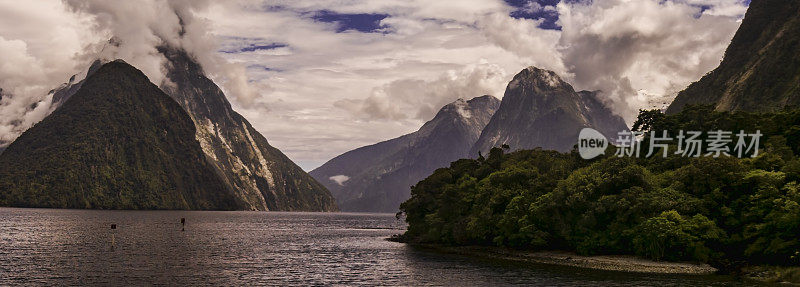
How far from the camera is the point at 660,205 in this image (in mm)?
98125

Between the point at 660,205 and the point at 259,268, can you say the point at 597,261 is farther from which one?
the point at 259,268

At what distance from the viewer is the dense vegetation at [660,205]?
9112 cm

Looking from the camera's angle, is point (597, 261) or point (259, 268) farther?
point (597, 261)

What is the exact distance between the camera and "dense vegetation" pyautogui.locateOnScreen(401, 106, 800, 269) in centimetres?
9112

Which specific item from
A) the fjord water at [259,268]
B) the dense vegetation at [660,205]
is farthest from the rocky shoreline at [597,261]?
the fjord water at [259,268]

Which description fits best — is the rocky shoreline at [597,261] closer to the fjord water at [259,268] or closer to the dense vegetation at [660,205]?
the dense vegetation at [660,205]

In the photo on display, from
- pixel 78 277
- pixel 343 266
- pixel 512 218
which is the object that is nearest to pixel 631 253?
pixel 512 218

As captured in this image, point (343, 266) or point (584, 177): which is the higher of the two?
point (584, 177)

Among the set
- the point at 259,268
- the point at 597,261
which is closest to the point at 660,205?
the point at 597,261

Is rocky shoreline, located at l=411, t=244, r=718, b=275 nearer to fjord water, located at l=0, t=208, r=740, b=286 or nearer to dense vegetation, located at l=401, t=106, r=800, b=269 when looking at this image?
dense vegetation, located at l=401, t=106, r=800, b=269

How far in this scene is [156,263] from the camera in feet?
318

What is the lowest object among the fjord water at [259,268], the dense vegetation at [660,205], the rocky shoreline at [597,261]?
the fjord water at [259,268]

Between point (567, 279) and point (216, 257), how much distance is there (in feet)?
203

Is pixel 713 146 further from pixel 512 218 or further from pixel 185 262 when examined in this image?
A: pixel 185 262
